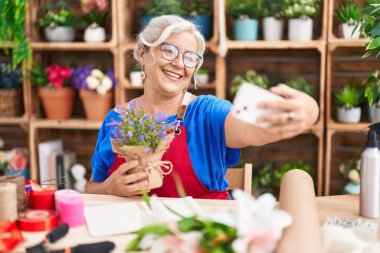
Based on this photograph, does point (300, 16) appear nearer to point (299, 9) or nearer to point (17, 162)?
point (299, 9)

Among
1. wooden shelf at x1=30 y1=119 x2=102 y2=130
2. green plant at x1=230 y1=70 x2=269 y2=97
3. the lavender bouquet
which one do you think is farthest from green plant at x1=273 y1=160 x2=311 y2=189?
the lavender bouquet

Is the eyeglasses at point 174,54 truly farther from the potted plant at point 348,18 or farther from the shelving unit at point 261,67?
the potted plant at point 348,18

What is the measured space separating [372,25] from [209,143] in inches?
28.0

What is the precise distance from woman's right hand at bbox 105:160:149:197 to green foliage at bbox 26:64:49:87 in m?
2.03

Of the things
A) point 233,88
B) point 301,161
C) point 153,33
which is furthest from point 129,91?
point 153,33

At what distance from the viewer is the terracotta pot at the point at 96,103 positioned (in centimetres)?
335

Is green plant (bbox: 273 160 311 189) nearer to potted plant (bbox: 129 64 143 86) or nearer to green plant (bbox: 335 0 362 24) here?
green plant (bbox: 335 0 362 24)

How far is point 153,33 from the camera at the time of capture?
1.88 metres

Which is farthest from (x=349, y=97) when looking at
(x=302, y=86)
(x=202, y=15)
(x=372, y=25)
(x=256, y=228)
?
(x=256, y=228)

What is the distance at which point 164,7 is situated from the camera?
3262mm

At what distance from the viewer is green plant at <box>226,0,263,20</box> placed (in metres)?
3.21

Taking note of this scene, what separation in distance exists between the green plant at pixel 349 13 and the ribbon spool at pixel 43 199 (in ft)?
7.70

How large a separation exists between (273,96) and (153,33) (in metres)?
0.85

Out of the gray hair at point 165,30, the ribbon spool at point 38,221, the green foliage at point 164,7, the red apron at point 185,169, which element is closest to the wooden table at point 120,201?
the ribbon spool at point 38,221
